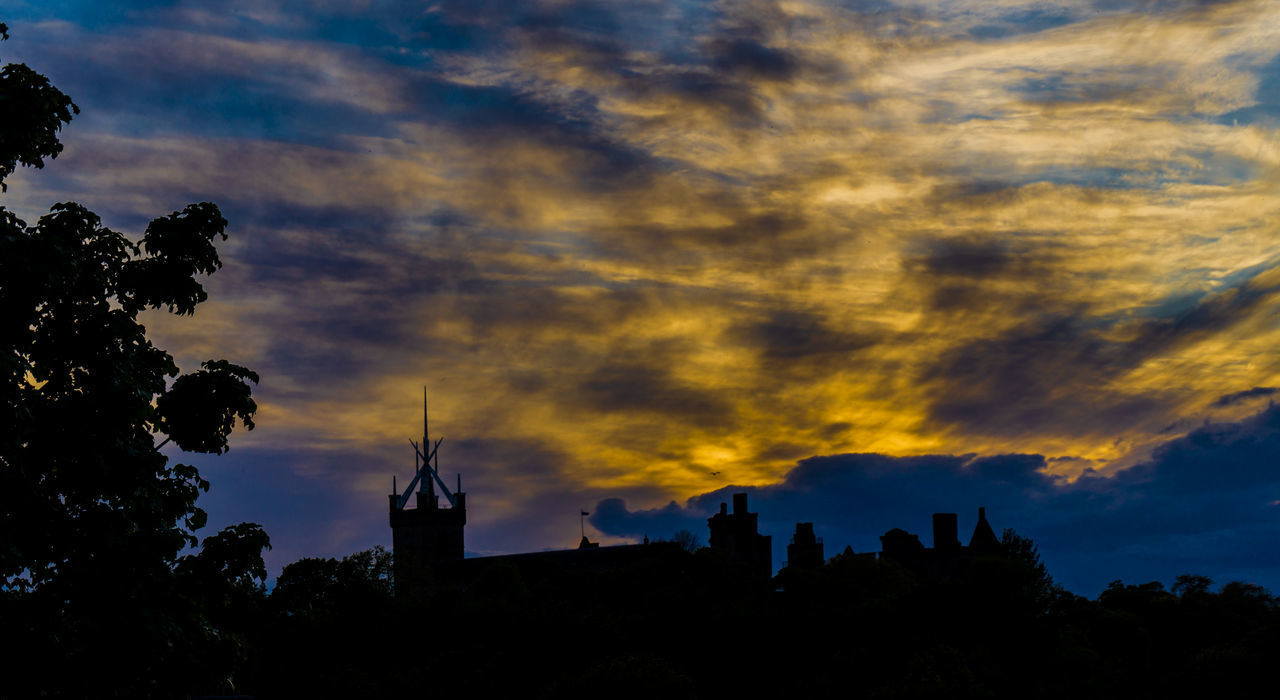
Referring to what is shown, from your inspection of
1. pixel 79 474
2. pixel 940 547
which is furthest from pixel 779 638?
pixel 79 474

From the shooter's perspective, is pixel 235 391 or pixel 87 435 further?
pixel 235 391

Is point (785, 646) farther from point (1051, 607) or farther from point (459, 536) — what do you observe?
point (459, 536)

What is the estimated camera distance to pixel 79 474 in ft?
76.4

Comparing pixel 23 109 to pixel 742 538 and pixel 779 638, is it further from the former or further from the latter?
pixel 742 538

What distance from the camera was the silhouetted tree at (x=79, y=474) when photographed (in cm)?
2242

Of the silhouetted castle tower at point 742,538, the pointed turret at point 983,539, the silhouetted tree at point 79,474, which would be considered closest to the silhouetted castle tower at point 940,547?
the pointed turret at point 983,539

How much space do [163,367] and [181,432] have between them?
143 cm

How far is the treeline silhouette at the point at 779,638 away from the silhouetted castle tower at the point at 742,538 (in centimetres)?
3541

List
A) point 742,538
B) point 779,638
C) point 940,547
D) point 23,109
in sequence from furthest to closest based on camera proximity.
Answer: point 742,538
point 940,547
point 779,638
point 23,109

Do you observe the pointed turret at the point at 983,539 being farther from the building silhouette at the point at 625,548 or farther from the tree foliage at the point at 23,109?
the tree foliage at the point at 23,109

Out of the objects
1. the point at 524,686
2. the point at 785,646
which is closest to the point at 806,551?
the point at 785,646

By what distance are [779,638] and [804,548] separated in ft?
195

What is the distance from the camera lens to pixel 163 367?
25.4 m

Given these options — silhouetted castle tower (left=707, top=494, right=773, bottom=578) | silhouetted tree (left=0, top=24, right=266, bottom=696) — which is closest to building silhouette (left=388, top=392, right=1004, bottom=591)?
silhouetted castle tower (left=707, top=494, right=773, bottom=578)
